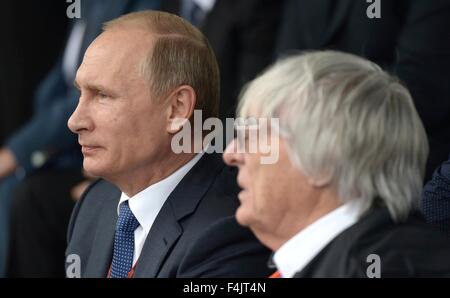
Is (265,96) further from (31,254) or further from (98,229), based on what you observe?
(31,254)

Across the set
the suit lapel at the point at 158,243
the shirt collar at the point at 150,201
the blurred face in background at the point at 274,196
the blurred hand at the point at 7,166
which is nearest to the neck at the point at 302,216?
the blurred face in background at the point at 274,196

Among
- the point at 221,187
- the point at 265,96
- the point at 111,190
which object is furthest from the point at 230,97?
the point at 265,96

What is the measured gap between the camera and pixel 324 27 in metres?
3.67

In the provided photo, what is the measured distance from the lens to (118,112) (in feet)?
8.63

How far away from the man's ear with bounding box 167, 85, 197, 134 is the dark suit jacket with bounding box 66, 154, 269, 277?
123 millimetres

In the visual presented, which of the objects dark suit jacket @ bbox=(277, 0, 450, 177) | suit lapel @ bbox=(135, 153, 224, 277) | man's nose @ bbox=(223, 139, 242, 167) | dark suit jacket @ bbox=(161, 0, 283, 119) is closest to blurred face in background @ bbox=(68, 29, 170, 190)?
suit lapel @ bbox=(135, 153, 224, 277)

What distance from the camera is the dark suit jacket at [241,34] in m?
3.98

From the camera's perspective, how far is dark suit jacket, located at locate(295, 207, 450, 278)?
2.04 meters

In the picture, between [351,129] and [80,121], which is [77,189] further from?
[351,129]

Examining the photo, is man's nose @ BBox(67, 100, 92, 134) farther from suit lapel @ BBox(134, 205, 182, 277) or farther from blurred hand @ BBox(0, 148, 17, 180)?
blurred hand @ BBox(0, 148, 17, 180)

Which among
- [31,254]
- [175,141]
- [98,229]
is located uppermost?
[175,141]

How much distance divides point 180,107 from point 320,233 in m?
0.69

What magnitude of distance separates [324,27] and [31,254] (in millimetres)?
1631

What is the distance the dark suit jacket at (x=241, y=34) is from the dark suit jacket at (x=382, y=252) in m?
1.92
